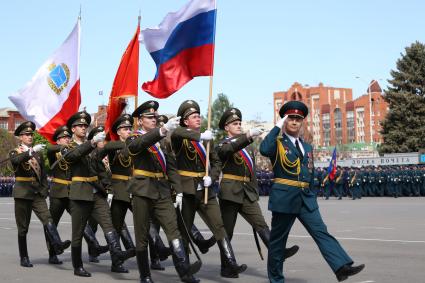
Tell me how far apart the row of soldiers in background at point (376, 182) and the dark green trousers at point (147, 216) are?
2577 centimetres

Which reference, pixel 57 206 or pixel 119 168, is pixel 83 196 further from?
pixel 57 206

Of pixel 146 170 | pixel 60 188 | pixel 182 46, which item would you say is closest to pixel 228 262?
pixel 146 170

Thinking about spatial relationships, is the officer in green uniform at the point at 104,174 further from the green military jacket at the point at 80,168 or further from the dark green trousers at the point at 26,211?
the dark green trousers at the point at 26,211

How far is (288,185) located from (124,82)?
3.89 meters

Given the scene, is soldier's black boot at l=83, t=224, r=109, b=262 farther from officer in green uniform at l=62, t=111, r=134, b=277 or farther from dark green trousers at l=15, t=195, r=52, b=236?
officer in green uniform at l=62, t=111, r=134, b=277

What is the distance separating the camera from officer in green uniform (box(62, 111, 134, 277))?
9523mm

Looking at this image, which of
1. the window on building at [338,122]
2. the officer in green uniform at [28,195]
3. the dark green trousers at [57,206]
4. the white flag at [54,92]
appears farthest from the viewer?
the window on building at [338,122]

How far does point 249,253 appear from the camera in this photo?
11.4 m

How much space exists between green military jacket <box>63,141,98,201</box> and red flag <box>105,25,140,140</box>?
22.8 inches

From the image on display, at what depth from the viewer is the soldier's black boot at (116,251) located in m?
9.46

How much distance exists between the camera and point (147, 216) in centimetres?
838

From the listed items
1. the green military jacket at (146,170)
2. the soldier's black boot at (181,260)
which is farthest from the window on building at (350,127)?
the soldier's black boot at (181,260)

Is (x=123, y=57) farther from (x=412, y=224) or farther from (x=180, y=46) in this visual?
(x=412, y=224)

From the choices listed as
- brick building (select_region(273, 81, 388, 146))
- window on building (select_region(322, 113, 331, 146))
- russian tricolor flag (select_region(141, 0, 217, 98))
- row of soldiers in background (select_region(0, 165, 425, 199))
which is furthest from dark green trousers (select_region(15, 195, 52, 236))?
window on building (select_region(322, 113, 331, 146))
